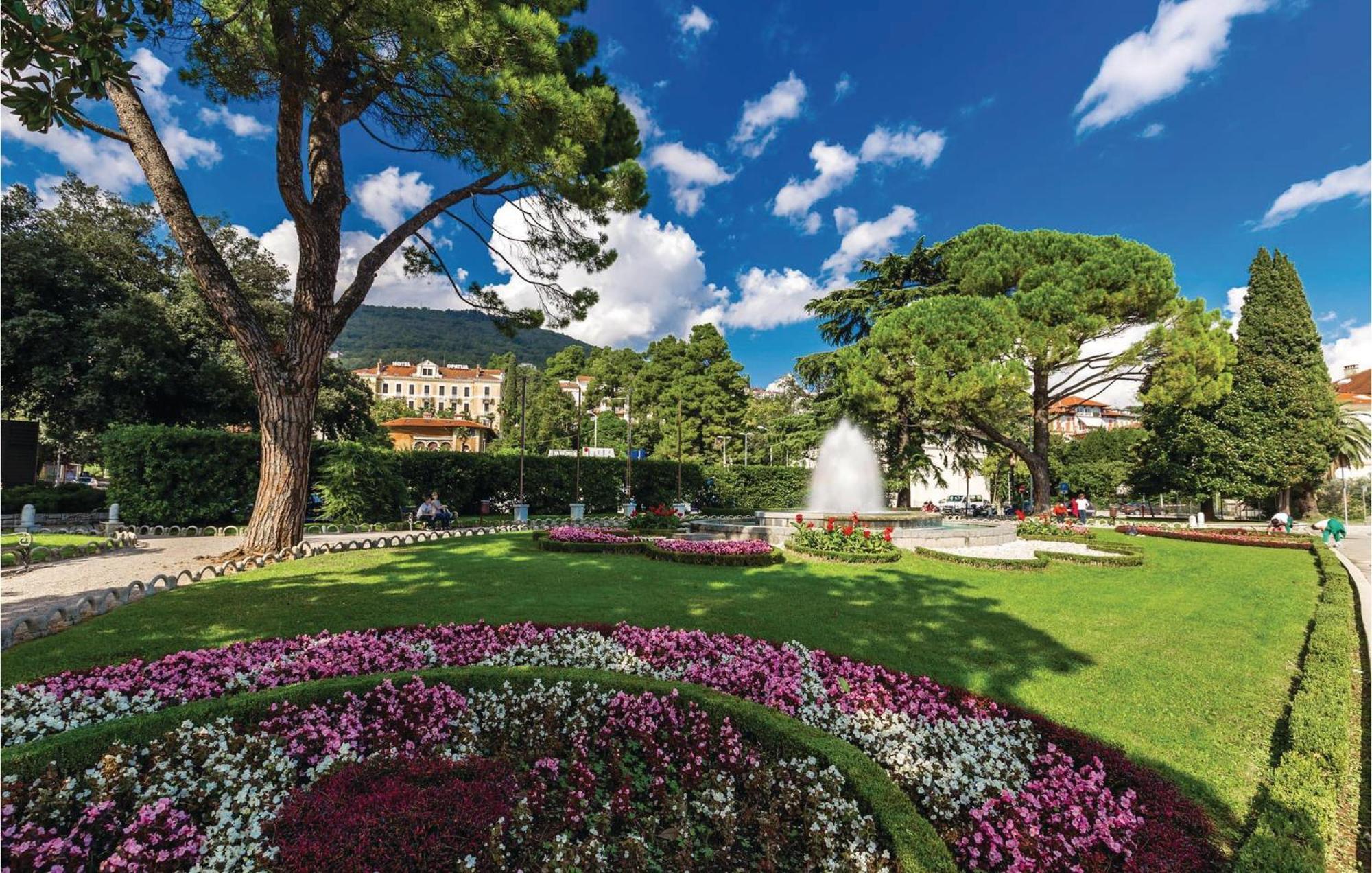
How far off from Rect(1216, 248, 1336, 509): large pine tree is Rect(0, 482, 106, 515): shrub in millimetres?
41295

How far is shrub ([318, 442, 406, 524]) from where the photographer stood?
14.5 meters

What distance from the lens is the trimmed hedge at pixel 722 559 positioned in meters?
10.1

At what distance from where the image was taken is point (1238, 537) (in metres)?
16.3

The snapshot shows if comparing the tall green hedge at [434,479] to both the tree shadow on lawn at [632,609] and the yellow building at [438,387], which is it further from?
the yellow building at [438,387]

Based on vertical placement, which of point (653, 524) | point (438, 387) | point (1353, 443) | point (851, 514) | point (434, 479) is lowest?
point (653, 524)

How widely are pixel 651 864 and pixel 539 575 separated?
6.14 meters

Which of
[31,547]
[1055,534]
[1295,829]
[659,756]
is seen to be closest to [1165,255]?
[1055,534]

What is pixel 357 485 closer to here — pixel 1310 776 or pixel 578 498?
pixel 578 498

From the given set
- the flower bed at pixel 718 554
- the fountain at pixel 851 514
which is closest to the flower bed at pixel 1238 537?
the fountain at pixel 851 514

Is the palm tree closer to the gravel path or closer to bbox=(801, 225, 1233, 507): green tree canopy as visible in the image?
bbox=(801, 225, 1233, 507): green tree canopy

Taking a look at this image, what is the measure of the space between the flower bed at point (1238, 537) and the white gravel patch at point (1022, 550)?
17.6 ft

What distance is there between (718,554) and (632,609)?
4.04m

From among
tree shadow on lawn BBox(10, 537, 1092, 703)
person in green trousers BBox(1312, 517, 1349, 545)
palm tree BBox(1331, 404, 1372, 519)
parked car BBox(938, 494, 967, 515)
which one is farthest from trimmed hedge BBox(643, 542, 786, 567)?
palm tree BBox(1331, 404, 1372, 519)

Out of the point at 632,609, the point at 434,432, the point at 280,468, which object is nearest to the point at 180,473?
the point at 280,468
